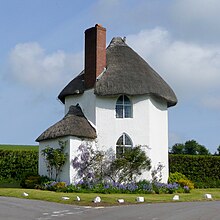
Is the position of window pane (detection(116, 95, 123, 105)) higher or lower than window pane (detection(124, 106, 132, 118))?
higher

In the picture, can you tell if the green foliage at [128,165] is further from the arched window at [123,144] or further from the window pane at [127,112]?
the window pane at [127,112]

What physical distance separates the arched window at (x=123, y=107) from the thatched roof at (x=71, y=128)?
2188 millimetres

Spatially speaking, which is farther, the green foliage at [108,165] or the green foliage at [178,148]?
the green foliage at [178,148]

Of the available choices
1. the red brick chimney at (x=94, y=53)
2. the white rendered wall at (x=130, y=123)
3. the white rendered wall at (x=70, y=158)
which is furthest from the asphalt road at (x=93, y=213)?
the red brick chimney at (x=94, y=53)

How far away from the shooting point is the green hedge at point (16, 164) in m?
42.0

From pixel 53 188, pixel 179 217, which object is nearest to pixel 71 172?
pixel 53 188

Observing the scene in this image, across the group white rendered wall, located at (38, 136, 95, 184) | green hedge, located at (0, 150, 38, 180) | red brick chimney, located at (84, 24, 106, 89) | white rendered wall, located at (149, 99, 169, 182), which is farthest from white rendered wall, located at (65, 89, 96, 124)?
green hedge, located at (0, 150, 38, 180)

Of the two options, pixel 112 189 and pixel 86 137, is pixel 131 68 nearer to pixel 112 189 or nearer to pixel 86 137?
pixel 86 137

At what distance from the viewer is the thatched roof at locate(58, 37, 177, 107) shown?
116 ft

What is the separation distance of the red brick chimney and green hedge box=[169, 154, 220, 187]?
37.9ft

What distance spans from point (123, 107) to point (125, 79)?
1.95m

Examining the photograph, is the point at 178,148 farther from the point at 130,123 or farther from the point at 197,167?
the point at 130,123

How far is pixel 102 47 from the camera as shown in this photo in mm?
36250

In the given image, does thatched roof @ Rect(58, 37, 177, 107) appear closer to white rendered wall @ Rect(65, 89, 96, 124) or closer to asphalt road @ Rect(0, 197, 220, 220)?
white rendered wall @ Rect(65, 89, 96, 124)
